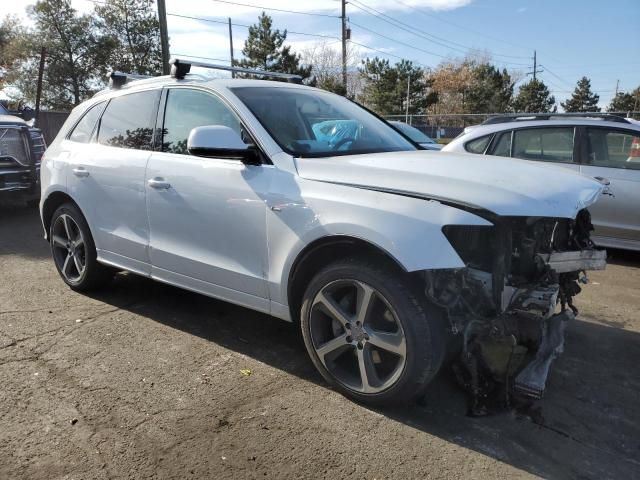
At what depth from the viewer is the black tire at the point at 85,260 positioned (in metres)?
4.56

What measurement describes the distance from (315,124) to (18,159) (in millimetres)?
7080

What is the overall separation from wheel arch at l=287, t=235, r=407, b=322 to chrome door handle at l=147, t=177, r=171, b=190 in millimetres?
1213

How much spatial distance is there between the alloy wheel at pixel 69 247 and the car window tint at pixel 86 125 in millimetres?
695

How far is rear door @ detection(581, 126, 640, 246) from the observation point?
5844mm

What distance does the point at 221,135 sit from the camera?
3111mm

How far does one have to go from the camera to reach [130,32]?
4241cm

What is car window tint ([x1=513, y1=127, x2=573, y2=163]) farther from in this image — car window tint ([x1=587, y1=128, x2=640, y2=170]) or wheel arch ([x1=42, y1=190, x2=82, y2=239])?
wheel arch ([x1=42, y1=190, x2=82, y2=239])

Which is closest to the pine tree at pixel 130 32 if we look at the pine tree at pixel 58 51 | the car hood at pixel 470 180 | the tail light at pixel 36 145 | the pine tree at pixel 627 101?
the pine tree at pixel 58 51

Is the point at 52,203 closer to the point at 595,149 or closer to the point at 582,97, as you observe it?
the point at 595,149

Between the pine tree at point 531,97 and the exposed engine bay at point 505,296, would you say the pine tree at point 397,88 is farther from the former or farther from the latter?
the exposed engine bay at point 505,296

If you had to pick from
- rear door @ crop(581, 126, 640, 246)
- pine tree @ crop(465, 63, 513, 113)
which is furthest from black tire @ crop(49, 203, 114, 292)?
pine tree @ crop(465, 63, 513, 113)

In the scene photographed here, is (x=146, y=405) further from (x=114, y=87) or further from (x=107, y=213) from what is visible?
(x=114, y=87)

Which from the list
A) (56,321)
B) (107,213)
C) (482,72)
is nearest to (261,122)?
(107,213)

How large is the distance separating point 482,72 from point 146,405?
219ft
